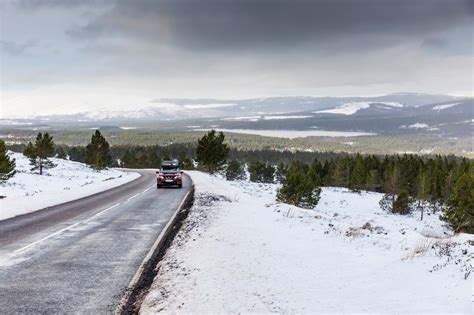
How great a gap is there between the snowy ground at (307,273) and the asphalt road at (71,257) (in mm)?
991

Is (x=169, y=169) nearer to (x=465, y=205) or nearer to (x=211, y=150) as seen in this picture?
(x=211, y=150)

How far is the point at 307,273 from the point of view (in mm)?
7488

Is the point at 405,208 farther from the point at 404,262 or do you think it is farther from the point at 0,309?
the point at 0,309

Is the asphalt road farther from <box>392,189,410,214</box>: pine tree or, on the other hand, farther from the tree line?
<box>392,189,410,214</box>: pine tree

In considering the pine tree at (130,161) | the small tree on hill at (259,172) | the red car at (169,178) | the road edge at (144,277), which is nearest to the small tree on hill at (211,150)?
the red car at (169,178)

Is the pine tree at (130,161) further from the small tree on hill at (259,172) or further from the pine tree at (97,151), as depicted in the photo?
the pine tree at (97,151)

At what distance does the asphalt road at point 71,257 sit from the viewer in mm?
6648

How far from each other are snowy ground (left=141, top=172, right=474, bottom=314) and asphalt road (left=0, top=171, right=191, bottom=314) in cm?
99

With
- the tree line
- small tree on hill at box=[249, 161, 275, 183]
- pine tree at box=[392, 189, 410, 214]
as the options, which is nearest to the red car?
the tree line

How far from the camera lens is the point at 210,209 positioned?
1777 centimetres

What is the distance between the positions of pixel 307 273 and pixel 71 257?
5794mm

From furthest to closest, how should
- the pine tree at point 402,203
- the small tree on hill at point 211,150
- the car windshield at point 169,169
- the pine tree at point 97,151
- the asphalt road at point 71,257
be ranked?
the pine tree at point 97,151
the small tree on hill at point 211,150
the pine tree at point 402,203
the car windshield at point 169,169
the asphalt road at point 71,257

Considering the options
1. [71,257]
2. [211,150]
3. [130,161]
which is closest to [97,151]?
[211,150]

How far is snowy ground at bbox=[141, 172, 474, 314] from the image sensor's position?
5809 mm
